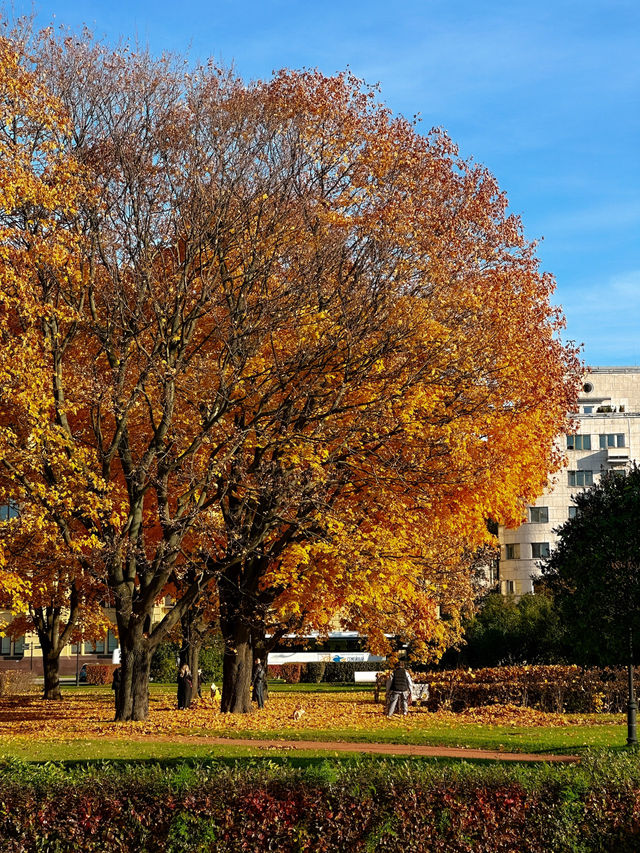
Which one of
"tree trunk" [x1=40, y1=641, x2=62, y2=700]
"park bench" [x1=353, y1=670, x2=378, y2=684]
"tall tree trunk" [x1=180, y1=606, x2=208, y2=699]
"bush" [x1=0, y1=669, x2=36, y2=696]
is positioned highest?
"tall tree trunk" [x1=180, y1=606, x2=208, y2=699]

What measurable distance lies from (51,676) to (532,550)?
4222cm

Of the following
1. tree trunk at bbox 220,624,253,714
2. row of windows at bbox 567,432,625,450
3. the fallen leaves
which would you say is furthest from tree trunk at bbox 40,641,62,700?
row of windows at bbox 567,432,625,450

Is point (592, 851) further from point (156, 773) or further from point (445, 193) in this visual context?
point (445, 193)

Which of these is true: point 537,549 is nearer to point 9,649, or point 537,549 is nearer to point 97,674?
point 97,674

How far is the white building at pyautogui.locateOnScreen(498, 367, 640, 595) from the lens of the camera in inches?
2781

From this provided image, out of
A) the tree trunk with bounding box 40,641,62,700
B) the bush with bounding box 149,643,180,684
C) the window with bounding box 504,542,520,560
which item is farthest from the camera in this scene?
the window with bounding box 504,542,520,560

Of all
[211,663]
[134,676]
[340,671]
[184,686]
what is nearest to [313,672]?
[340,671]

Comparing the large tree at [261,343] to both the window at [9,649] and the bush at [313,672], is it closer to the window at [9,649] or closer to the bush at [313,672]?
the bush at [313,672]

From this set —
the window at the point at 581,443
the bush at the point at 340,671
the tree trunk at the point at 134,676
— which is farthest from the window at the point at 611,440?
the tree trunk at the point at 134,676

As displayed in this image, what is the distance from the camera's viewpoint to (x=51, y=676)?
3625 cm

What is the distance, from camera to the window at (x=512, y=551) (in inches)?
2813

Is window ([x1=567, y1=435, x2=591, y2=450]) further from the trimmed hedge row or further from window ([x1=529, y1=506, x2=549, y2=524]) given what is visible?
the trimmed hedge row

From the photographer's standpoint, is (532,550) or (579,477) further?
(579,477)

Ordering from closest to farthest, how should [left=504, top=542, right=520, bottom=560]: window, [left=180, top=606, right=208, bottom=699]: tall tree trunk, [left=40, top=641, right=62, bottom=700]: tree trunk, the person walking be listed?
1. the person walking
2. [left=180, top=606, right=208, bottom=699]: tall tree trunk
3. [left=40, top=641, right=62, bottom=700]: tree trunk
4. [left=504, top=542, right=520, bottom=560]: window
